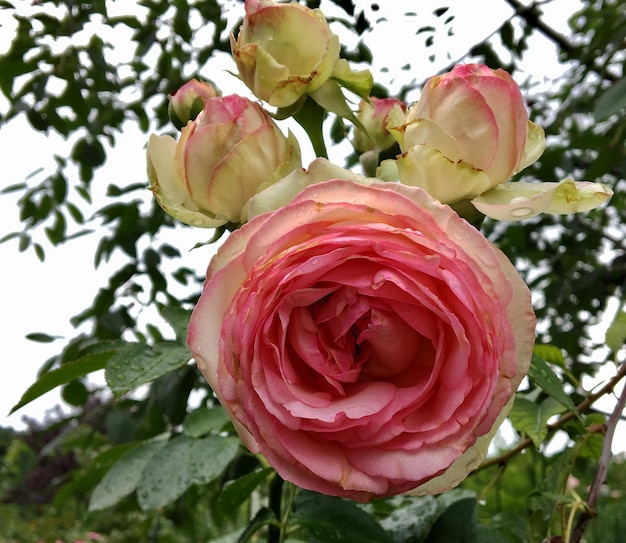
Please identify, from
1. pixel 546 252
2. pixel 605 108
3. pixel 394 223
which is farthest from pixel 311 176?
pixel 546 252

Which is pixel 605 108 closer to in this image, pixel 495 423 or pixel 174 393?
pixel 495 423

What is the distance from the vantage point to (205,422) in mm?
633

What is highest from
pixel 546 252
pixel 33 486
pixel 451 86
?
pixel 451 86

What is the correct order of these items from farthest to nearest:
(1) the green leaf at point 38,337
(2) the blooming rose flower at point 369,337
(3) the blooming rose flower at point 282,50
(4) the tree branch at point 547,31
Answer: (4) the tree branch at point 547,31
(1) the green leaf at point 38,337
(3) the blooming rose flower at point 282,50
(2) the blooming rose flower at point 369,337

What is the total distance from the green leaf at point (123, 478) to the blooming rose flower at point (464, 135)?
402 millimetres

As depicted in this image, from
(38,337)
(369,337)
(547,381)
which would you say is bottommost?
(38,337)

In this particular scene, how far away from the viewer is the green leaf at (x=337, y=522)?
0.50 metres

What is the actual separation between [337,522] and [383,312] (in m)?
0.25

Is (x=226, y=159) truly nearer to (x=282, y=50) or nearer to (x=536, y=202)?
(x=282, y=50)

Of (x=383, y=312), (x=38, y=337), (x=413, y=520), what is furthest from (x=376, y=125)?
(x=38, y=337)

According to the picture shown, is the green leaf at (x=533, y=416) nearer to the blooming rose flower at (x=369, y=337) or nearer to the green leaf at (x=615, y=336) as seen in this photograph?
the green leaf at (x=615, y=336)

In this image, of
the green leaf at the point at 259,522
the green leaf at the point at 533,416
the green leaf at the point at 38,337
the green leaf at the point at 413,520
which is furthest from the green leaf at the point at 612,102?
the green leaf at the point at 38,337

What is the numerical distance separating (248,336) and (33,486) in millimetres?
4865

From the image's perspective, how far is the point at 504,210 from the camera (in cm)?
39
